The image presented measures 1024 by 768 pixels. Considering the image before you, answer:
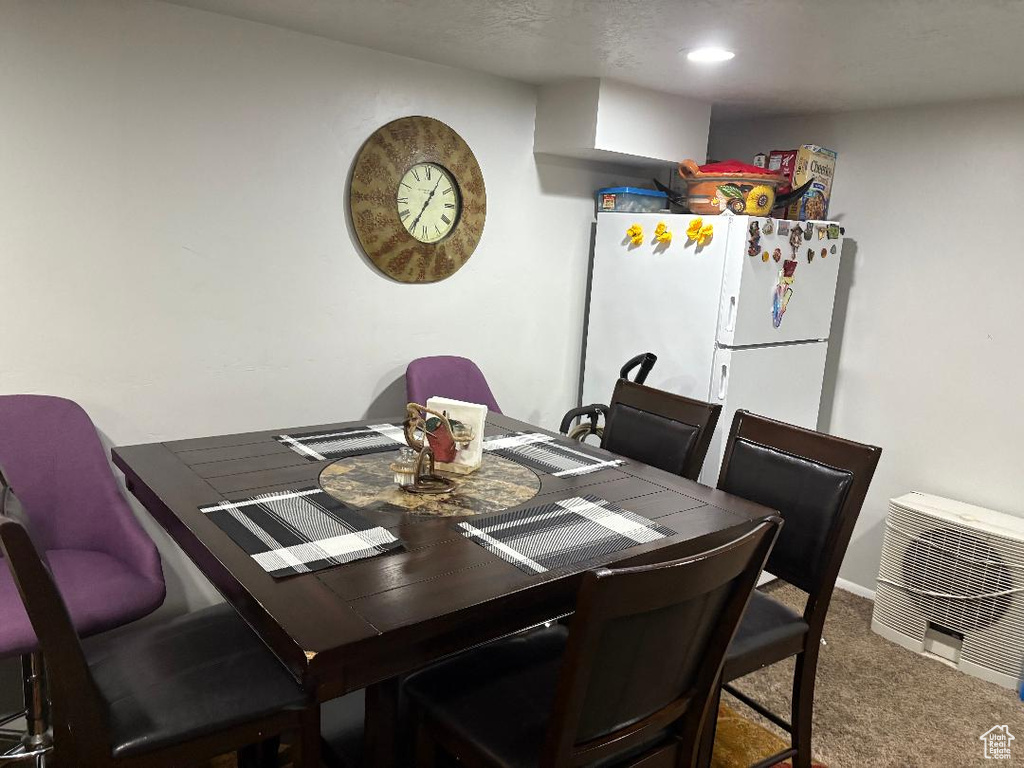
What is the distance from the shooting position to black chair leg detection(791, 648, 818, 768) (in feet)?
6.72

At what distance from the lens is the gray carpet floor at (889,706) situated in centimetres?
239

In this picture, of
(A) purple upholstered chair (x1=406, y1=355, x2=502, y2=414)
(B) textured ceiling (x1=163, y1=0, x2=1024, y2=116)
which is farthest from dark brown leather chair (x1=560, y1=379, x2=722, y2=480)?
(B) textured ceiling (x1=163, y1=0, x2=1024, y2=116)

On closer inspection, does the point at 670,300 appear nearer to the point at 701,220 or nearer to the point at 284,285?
the point at 701,220

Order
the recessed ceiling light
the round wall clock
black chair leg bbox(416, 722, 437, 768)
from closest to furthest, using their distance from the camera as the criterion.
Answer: black chair leg bbox(416, 722, 437, 768) < the recessed ceiling light < the round wall clock

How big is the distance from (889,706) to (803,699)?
83 cm

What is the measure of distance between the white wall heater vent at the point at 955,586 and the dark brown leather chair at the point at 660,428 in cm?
118

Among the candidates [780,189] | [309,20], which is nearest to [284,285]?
[309,20]

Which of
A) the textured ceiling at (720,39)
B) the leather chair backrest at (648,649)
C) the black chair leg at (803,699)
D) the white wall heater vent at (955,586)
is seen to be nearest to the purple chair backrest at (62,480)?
the textured ceiling at (720,39)

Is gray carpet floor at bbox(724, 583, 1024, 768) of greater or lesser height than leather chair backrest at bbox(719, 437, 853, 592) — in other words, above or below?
below

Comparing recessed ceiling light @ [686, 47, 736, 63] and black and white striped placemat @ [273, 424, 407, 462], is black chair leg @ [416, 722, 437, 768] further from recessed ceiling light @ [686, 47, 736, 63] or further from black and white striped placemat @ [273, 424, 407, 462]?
recessed ceiling light @ [686, 47, 736, 63]

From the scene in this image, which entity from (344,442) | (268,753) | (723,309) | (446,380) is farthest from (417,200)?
(268,753)

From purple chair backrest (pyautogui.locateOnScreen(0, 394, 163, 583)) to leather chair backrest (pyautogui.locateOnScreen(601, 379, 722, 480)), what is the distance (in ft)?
5.01

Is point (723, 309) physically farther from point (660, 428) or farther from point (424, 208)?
point (424, 208)

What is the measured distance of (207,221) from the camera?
2648 mm
